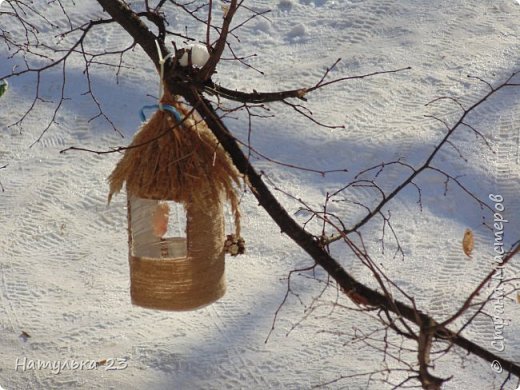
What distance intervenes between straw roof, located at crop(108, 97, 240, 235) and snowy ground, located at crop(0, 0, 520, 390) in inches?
38.3

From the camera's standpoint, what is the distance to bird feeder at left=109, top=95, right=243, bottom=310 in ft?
5.57

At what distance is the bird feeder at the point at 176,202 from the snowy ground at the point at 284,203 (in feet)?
2.60

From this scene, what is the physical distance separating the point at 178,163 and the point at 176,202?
10 cm

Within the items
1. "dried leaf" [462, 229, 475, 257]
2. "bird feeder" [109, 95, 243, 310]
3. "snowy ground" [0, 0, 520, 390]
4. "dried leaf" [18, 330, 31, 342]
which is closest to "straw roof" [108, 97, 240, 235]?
"bird feeder" [109, 95, 243, 310]

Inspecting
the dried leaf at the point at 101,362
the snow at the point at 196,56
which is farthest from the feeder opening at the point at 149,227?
the dried leaf at the point at 101,362

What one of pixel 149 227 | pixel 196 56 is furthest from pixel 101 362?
pixel 196 56

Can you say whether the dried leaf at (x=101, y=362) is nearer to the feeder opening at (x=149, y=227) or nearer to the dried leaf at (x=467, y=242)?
the feeder opening at (x=149, y=227)

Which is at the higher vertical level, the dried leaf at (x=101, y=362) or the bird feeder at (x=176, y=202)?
the bird feeder at (x=176, y=202)

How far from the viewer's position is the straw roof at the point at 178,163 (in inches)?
66.6

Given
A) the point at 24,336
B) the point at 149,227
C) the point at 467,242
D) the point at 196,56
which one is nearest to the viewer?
the point at 196,56

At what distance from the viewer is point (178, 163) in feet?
5.59

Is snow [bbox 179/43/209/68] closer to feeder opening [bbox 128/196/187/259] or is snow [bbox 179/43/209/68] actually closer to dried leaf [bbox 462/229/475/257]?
feeder opening [bbox 128/196/187/259]

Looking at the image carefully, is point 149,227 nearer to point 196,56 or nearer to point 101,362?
point 196,56

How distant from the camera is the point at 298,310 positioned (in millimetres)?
3498
